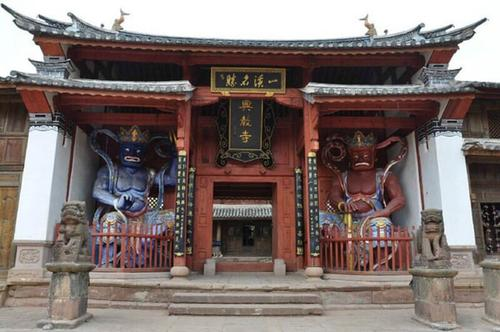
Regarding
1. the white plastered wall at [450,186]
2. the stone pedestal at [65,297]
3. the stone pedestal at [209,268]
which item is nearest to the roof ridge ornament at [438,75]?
the white plastered wall at [450,186]

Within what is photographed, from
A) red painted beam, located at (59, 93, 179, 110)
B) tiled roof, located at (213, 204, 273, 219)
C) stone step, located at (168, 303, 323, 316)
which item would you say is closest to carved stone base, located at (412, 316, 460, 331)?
stone step, located at (168, 303, 323, 316)

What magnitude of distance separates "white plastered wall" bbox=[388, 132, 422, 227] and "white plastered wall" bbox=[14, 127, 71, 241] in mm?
8706

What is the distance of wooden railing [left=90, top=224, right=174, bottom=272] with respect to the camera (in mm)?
8344

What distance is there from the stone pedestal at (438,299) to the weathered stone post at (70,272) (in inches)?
215

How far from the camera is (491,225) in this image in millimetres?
10406

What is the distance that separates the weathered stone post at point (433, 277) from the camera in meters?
6.02

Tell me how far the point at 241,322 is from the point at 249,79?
5.77 m

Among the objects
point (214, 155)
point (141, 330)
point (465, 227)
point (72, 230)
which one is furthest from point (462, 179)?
point (72, 230)

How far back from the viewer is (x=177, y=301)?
7.31 meters

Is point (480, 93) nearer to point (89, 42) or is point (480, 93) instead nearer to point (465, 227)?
point (465, 227)

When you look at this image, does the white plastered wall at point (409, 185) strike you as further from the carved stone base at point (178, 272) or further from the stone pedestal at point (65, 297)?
the stone pedestal at point (65, 297)

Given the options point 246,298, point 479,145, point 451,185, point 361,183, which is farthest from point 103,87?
point 479,145

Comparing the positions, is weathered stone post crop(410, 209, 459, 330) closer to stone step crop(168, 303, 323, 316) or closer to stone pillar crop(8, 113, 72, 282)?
stone step crop(168, 303, 323, 316)

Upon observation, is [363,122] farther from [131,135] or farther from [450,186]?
[131,135]
